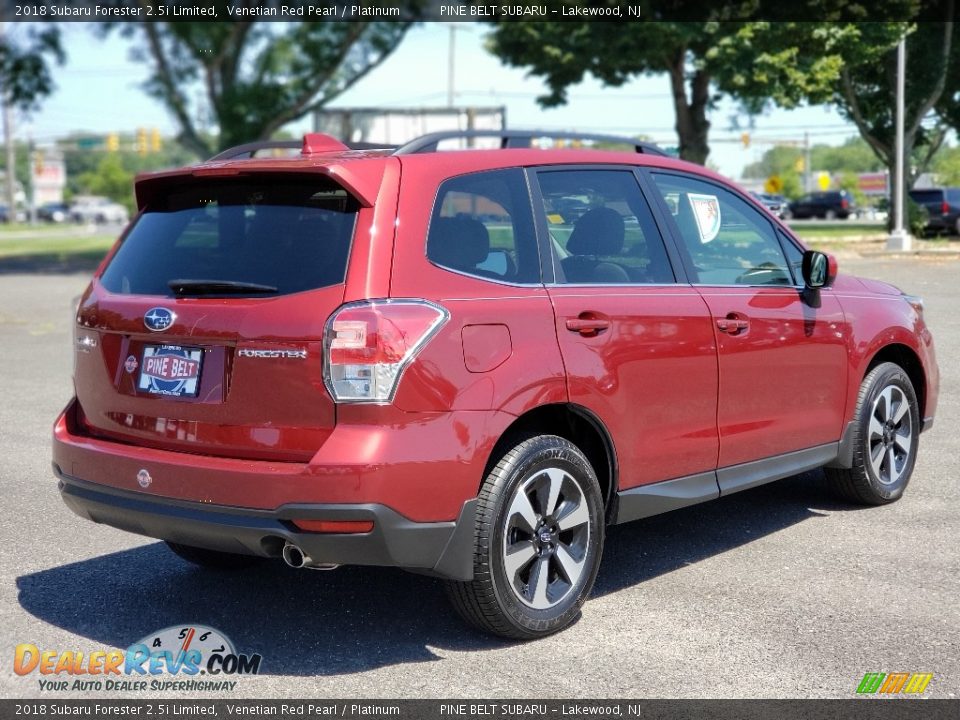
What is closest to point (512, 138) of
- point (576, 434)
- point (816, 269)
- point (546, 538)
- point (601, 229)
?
point (601, 229)

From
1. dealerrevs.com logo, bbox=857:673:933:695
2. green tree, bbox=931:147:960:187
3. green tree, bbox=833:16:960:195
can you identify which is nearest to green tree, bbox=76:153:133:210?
green tree, bbox=931:147:960:187

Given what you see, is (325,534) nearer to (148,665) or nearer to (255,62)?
(148,665)

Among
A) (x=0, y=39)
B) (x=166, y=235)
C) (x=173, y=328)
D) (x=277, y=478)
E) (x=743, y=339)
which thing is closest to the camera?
(x=277, y=478)

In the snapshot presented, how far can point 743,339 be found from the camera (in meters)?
5.42

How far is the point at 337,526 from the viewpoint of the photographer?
4043 mm

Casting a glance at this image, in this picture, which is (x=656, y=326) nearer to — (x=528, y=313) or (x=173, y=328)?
(x=528, y=313)

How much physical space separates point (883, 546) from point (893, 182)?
87.4 ft

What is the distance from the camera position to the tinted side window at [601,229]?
4859 mm

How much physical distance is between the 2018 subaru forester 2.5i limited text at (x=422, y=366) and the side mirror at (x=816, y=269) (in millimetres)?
469

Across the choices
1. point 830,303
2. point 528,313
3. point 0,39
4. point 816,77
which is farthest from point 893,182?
point 528,313

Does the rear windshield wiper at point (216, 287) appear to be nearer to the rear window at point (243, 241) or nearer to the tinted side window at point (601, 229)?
the rear window at point (243, 241)

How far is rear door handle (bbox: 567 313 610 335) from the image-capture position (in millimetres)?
4605

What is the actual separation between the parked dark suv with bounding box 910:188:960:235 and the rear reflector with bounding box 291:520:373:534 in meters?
36.7

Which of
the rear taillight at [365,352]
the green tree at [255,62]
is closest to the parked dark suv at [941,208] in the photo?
the green tree at [255,62]
